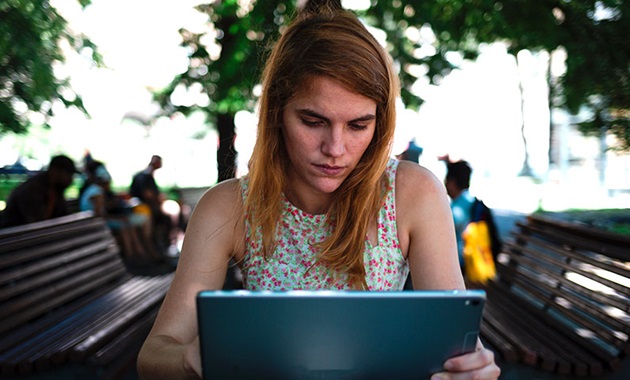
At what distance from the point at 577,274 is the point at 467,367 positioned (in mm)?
2985

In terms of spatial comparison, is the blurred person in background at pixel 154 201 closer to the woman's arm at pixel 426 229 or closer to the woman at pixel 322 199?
the woman at pixel 322 199

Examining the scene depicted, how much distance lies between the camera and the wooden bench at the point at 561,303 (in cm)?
295

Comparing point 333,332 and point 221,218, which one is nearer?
point 333,332

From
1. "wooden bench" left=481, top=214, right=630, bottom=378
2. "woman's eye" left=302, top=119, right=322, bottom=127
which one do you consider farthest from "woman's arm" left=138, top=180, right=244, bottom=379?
"wooden bench" left=481, top=214, right=630, bottom=378

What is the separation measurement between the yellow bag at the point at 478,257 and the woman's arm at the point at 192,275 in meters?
3.17

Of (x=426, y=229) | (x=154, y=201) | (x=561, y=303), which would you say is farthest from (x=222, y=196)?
(x=154, y=201)

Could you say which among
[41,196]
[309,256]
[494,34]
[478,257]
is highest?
[494,34]

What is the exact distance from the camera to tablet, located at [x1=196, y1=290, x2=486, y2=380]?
41.1 inches

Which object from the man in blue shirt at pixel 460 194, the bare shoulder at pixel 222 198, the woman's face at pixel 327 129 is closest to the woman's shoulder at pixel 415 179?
the woman's face at pixel 327 129

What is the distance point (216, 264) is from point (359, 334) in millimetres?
768

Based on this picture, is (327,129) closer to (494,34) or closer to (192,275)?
(192,275)

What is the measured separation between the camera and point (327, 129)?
1627 mm

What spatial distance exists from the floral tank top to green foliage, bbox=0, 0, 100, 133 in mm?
3302

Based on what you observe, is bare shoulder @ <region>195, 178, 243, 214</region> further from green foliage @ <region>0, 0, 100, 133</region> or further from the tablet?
green foliage @ <region>0, 0, 100, 133</region>
